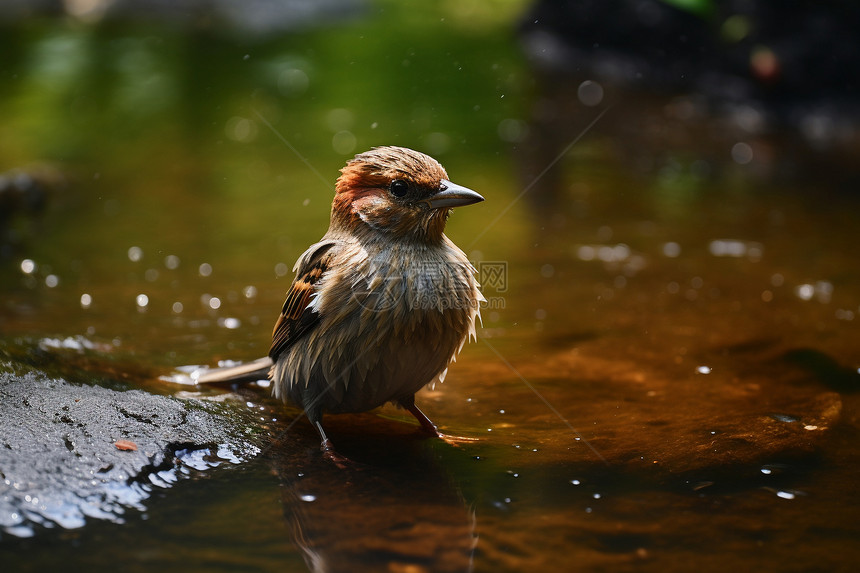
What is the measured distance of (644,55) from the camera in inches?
514

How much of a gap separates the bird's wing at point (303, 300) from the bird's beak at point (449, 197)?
21.3 inches

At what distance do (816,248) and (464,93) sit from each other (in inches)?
296

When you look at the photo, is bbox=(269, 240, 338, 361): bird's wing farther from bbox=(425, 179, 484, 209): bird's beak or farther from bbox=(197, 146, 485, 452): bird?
bbox=(425, 179, 484, 209): bird's beak

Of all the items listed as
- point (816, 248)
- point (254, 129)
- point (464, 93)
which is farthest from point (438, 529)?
point (464, 93)

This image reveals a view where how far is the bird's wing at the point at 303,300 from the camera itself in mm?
3965

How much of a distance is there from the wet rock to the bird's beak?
132 centimetres

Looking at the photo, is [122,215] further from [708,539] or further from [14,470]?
[708,539]

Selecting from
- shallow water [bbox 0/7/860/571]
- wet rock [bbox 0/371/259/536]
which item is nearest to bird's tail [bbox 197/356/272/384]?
shallow water [bbox 0/7/860/571]

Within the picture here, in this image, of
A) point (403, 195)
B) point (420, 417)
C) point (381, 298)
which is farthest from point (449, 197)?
point (420, 417)

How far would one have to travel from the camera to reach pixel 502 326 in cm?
532

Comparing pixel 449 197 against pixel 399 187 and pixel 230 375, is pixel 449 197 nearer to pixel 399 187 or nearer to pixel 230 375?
pixel 399 187

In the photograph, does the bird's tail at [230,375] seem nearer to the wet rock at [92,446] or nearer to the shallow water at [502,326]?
the shallow water at [502,326]

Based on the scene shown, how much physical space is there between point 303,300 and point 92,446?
3.90ft

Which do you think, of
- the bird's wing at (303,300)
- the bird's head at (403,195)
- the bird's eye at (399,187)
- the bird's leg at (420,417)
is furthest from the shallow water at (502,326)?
the bird's eye at (399,187)
